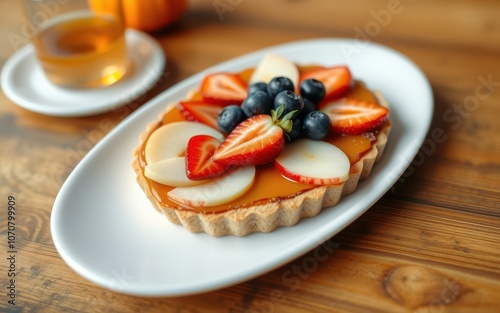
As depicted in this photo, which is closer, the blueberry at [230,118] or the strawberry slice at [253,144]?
the strawberry slice at [253,144]

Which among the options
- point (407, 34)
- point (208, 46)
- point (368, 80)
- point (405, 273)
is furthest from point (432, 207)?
point (208, 46)

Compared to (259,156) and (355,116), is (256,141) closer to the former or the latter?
(259,156)
